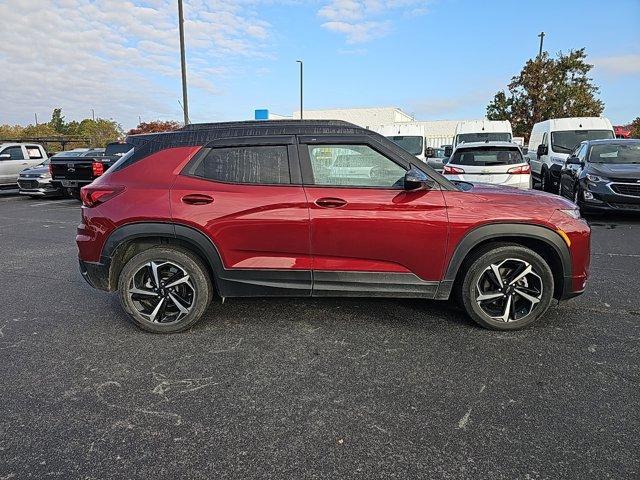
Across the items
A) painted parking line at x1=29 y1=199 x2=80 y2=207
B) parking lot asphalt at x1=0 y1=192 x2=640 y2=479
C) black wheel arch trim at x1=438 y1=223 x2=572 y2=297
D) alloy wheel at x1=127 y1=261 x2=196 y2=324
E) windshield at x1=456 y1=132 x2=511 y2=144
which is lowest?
painted parking line at x1=29 y1=199 x2=80 y2=207

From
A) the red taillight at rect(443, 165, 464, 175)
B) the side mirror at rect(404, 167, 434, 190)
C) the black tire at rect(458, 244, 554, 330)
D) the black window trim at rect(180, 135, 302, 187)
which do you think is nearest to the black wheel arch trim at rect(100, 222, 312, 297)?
the black window trim at rect(180, 135, 302, 187)

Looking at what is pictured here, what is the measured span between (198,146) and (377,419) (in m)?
2.52

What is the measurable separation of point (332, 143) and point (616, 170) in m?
7.54

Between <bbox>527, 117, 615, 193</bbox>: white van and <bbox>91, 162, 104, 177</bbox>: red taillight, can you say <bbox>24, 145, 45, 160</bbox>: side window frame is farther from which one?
<bbox>527, 117, 615, 193</bbox>: white van

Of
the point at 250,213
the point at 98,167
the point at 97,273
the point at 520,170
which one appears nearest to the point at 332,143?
the point at 250,213

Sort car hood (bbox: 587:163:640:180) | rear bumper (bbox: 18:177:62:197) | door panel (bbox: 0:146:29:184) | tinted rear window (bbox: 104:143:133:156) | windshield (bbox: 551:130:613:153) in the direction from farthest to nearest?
door panel (bbox: 0:146:29:184) → rear bumper (bbox: 18:177:62:197) → windshield (bbox: 551:130:613:153) → tinted rear window (bbox: 104:143:133:156) → car hood (bbox: 587:163:640:180)

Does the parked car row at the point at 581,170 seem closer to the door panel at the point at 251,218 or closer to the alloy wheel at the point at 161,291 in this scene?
the door panel at the point at 251,218

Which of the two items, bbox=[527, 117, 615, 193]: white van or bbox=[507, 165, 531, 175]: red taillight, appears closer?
bbox=[507, 165, 531, 175]: red taillight

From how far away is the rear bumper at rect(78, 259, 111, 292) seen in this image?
12.3ft

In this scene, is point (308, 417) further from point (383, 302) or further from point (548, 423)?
point (383, 302)

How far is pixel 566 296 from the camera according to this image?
3.71 metres

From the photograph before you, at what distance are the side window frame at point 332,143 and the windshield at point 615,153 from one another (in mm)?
8081

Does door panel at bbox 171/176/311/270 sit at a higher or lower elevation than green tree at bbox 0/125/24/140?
lower

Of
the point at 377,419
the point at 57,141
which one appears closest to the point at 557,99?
the point at 377,419
